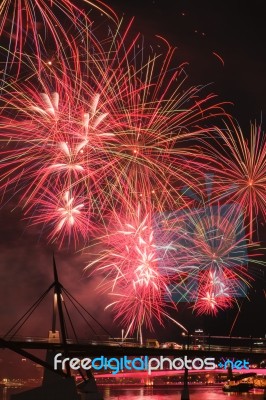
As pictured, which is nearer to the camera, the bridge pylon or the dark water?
the bridge pylon

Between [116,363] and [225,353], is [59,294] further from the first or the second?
[225,353]

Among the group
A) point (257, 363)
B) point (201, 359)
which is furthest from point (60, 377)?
point (257, 363)

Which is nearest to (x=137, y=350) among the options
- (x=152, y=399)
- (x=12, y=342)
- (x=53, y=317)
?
(x=53, y=317)

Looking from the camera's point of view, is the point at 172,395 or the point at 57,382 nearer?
the point at 57,382

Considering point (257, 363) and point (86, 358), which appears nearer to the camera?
point (86, 358)

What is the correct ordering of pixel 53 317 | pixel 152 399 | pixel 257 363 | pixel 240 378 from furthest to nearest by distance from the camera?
1. pixel 257 363
2. pixel 240 378
3. pixel 152 399
4. pixel 53 317

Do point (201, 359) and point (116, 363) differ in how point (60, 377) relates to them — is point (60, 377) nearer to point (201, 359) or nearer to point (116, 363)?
point (116, 363)

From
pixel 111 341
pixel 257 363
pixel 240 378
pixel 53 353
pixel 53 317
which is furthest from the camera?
pixel 257 363

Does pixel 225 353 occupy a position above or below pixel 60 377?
above

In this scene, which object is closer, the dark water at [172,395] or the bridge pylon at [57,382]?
the bridge pylon at [57,382]

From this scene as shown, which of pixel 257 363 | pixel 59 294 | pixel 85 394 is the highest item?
pixel 257 363
